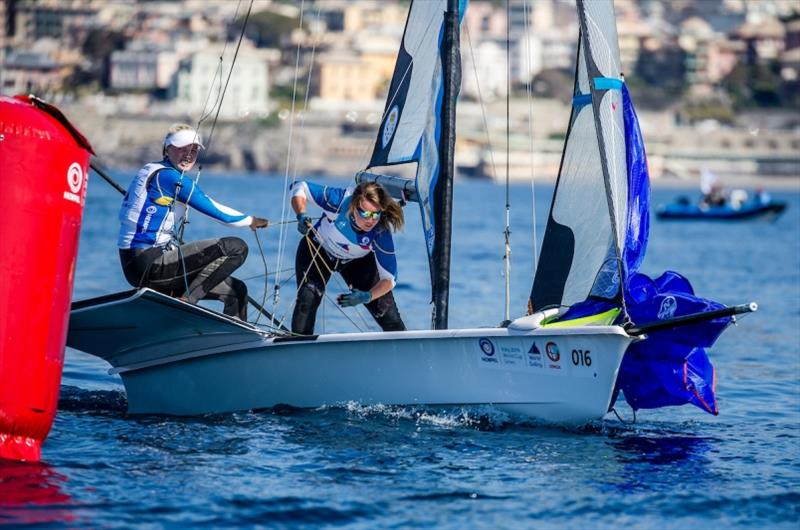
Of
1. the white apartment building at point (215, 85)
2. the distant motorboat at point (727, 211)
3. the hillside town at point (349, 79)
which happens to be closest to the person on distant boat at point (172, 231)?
the distant motorboat at point (727, 211)

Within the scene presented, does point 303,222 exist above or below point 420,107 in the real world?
below

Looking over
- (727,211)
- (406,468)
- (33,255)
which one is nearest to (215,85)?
(727,211)

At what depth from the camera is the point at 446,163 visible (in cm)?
995

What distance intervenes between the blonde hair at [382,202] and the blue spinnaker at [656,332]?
3.94 feet

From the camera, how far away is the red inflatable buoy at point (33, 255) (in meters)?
7.67

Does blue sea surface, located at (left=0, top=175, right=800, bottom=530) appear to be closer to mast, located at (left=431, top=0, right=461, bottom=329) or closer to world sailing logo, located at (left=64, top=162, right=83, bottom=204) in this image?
mast, located at (left=431, top=0, right=461, bottom=329)

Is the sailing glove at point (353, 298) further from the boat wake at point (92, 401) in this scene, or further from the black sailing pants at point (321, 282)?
the boat wake at point (92, 401)

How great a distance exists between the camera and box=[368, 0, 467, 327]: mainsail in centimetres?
995

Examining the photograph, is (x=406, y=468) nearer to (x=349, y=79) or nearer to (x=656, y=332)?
(x=656, y=332)

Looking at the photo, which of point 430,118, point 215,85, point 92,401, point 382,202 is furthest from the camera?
point 215,85

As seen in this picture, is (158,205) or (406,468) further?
(158,205)

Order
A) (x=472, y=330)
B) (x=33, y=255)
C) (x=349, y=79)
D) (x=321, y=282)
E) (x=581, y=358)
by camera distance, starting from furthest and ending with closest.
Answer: (x=349, y=79)
(x=321, y=282)
(x=472, y=330)
(x=581, y=358)
(x=33, y=255)

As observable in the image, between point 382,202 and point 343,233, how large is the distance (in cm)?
33

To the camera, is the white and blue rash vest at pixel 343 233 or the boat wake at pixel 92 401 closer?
the white and blue rash vest at pixel 343 233
